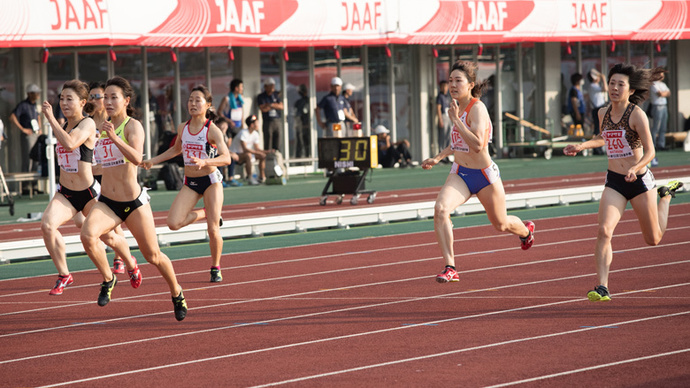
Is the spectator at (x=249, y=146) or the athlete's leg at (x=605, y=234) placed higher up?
the spectator at (x=249, y=146)

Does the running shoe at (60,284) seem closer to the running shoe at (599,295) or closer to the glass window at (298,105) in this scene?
the running shoe at (599,295)

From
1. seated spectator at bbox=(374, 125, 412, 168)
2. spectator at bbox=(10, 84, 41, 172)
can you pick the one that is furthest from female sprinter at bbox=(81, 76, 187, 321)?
seated spectator at bbox=(374, 125, 412, 168)

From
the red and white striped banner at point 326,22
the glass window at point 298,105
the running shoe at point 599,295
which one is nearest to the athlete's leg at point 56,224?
the running shoe at point 599,295

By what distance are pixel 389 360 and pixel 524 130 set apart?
24506 mm

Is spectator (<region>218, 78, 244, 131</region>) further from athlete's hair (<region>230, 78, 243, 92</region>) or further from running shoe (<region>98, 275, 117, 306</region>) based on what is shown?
running shoe (<region>98, 275, 117, 306</region>)

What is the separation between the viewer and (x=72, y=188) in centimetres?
1032

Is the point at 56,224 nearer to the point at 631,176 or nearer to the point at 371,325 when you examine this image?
the point at 371,325

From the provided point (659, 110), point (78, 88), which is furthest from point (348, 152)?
point (659, 110)

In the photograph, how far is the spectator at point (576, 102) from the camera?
98.2 ft

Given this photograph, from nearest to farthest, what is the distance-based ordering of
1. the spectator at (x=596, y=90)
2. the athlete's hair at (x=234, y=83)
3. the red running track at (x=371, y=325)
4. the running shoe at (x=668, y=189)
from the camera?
the red running track at (x=371, y=325)
the running shoe at (x=668, y=189)
the athlete's hair at (x=234, y=83)
the spectator at (x=596, y=90)

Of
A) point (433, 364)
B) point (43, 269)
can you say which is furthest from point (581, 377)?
point (43, 269)

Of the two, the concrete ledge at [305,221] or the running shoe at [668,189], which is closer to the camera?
the running shoe at [668,189]

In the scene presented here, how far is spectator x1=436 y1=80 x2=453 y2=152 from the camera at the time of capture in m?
28.0

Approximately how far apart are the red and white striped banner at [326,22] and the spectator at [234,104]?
1.06 meters
